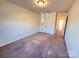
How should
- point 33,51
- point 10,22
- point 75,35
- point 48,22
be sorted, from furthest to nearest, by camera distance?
1. point 48,22
2. point 10,22
3. point 33,51
4. point 75,35

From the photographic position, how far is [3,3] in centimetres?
336

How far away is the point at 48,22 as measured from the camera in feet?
23.1

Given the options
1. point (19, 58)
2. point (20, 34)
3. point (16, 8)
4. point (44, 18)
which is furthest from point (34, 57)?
point (44, 18)

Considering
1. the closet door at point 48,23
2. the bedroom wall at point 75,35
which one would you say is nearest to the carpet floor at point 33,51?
the bedroom wall at point 75,35

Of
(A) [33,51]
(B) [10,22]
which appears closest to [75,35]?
(A) [33,51]

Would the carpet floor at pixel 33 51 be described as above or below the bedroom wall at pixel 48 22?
below

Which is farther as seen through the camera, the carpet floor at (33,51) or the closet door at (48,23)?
the closet door at (48,23)

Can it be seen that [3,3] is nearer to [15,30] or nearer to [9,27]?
[9,27]

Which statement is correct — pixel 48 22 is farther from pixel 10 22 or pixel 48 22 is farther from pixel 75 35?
pixel 75 35

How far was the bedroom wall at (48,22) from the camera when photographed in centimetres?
661

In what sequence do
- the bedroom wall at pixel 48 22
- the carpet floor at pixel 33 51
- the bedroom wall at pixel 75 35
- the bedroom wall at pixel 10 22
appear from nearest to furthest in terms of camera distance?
the bedroom wall at pixel 75 35 → the carpet floor at pixel 33 51 → the bedroom wall at pixel 10 22 → the bedroom wall at pixel 48 22

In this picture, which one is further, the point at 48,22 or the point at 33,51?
the point at 48,22

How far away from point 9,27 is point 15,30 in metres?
0.53

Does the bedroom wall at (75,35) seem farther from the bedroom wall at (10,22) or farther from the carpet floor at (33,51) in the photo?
the bedroom wall at (10,22)
